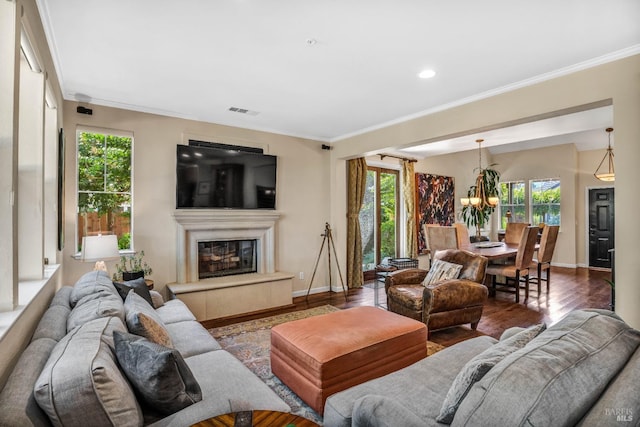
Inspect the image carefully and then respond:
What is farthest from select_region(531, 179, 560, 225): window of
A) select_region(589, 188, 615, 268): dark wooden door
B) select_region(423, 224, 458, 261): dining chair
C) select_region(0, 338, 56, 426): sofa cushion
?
select_region(0, 338, 56, 426): sofa cushion

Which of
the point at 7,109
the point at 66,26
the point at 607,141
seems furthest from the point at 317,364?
the point at 607,141

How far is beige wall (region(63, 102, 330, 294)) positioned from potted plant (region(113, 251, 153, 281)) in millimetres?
79

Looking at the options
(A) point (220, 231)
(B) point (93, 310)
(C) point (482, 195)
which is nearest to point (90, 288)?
(B) point (93, 310)

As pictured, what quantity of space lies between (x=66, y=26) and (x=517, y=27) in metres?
3.20

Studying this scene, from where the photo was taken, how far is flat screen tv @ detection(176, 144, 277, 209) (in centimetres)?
432

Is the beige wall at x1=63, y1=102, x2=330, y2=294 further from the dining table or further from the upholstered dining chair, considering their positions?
the dining table

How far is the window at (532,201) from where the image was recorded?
8.46 metres

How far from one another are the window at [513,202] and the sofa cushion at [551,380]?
8.92m

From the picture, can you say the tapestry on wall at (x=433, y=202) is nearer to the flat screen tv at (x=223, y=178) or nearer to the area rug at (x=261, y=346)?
the area rug at (x=261, y=346)

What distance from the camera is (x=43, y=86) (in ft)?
7.48

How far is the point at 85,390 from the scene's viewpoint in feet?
3.73

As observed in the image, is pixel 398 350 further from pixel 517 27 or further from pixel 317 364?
pixel 517 27

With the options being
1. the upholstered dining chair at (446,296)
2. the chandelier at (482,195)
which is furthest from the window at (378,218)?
the upholstered dining chair at (446,296)

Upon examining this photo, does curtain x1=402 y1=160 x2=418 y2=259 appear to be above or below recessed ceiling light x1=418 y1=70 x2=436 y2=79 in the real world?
below
